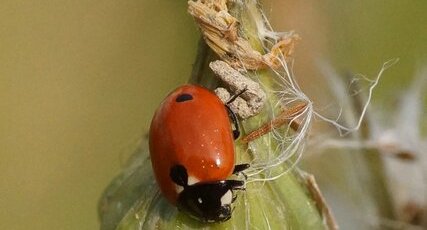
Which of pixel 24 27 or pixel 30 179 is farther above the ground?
pixel 24 27

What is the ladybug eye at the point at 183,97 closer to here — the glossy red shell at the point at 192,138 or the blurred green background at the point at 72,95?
the glossy red shell at the point at 192,138

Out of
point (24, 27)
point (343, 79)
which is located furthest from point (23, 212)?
point (343, 79)

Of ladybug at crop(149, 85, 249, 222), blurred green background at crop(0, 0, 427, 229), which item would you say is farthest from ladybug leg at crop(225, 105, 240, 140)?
blurred green background at crop(0, 0, 427, 229)

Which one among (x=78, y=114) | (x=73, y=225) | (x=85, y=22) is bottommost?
(x=73, y=225)

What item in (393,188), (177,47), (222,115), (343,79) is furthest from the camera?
(177,47)

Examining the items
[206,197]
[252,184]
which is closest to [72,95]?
[206,197]

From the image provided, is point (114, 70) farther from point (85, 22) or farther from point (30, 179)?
point (30, 179)

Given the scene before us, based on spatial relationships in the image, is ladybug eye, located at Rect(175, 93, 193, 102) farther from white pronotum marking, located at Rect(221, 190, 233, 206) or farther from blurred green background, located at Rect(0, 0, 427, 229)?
blurred green background, located at Rect(0, 0, 427, 229)

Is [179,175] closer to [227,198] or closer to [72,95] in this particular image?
[227,198]
